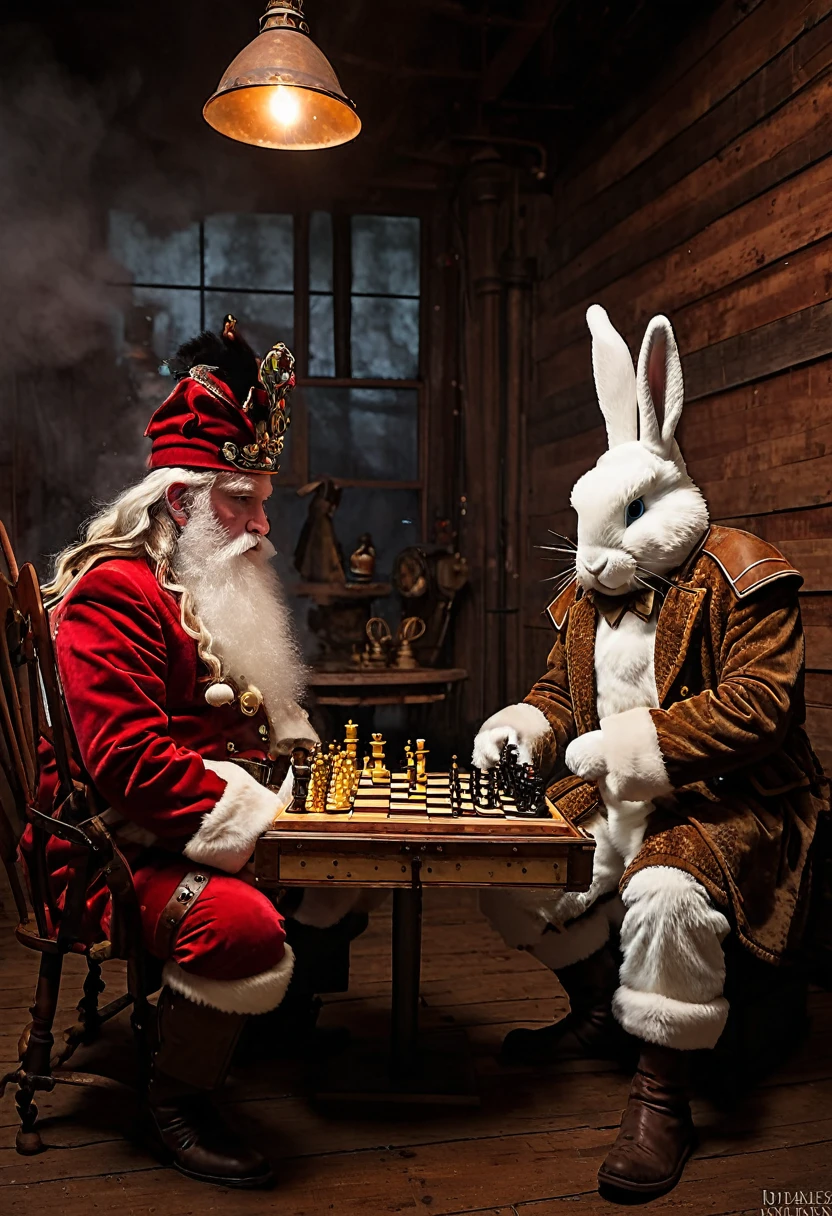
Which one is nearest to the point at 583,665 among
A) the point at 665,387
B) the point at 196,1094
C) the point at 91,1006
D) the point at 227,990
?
the point at 665,387

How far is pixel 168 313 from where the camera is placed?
217 inches

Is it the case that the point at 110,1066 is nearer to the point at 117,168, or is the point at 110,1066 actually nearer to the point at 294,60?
the point at 294,60

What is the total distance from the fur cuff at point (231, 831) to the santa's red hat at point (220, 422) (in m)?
0.84

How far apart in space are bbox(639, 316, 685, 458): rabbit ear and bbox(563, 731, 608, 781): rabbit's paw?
0.77 m

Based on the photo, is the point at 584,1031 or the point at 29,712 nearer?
the point at 29,712

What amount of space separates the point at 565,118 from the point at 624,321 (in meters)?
1.34

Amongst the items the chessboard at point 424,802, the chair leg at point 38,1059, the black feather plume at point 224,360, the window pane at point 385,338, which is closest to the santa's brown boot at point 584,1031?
the chessboard at point 424,802

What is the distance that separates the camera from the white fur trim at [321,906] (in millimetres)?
2551

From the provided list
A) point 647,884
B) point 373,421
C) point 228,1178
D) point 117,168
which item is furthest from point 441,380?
point 228,1178

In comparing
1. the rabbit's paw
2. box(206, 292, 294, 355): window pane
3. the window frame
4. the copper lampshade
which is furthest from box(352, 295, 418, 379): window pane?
the rabbit's paw

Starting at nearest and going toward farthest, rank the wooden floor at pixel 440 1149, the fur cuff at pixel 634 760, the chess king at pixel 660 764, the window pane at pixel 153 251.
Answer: the wooden floor at pixel 440 1149 → the chess king at pixel 660 764 → the fur cuff at pixel 634 760 → the window pane at pixel 153 251

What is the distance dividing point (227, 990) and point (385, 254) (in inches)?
182

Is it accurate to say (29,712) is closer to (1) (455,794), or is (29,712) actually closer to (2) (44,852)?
(2) (44,852)

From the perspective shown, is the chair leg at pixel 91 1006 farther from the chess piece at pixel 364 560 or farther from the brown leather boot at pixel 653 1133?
the chess piece at pixel 364 560
